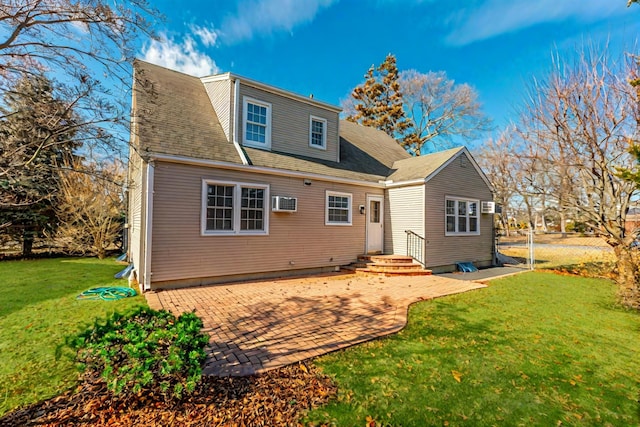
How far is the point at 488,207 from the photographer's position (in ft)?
40.0

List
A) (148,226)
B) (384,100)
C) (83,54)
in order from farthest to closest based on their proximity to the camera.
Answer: (384,100) < (148,226) < (83,54)

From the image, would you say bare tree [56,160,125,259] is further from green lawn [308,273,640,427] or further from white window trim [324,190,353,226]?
green lawn [308,273,640,427]

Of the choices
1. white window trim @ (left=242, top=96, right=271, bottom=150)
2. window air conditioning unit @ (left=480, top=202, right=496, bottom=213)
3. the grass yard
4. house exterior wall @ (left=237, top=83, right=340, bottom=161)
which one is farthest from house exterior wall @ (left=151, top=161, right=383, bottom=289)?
the grass yard

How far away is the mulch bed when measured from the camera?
2.42m

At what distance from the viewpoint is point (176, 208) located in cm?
738

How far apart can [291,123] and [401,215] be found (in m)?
5.53

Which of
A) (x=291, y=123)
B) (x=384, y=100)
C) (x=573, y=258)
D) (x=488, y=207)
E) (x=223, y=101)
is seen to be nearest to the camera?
(x=223, y=101)

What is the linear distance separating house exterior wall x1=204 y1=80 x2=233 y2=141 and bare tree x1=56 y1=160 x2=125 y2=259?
6538mm

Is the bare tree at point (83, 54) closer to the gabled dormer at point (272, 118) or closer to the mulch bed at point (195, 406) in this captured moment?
the mulch bed at point (195, 406)

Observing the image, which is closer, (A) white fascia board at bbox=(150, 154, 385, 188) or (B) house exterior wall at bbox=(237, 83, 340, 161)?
(A) white fascia board at bbox=(150, 154, 385, 188)

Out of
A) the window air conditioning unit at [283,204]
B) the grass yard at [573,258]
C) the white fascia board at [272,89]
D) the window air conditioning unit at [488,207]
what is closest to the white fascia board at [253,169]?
→ the window air conditioning unit at [283,204]

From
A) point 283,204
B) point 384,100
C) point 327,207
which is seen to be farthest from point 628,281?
point 384,100

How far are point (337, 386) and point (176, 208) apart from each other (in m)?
6.22

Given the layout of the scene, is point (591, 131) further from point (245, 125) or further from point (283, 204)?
point (245, 125)
